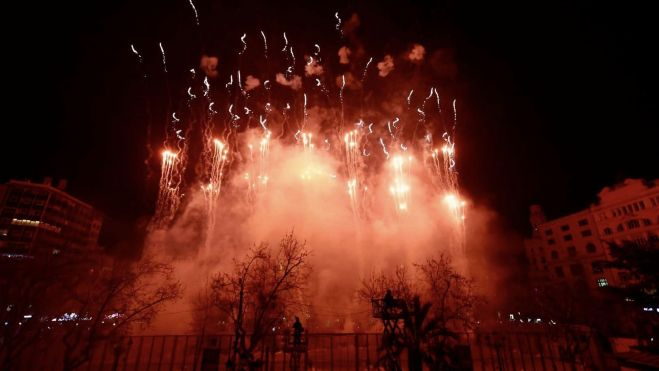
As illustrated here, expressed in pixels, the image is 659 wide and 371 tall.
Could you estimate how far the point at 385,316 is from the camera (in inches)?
824

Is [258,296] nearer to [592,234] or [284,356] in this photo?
[284,356]

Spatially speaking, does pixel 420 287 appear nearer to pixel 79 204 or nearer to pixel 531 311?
pixel 531 311

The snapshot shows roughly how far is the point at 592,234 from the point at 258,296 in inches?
2192

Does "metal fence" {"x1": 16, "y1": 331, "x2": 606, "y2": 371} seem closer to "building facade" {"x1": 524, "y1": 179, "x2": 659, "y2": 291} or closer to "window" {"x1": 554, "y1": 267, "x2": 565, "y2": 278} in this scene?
"building facade" {"x1": 524, "y1": 179, "x2": 659, "y2": 291}

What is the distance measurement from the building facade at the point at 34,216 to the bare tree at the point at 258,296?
4249 centimetres

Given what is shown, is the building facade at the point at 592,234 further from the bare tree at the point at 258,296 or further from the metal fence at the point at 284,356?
the bare tree at the point at 258,296

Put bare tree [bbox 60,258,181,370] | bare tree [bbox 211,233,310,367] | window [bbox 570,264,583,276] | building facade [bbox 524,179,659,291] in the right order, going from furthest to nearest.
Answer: window [bbox 570,264,583,276] < building facade [bbox 524,179,659,291] < bare tree [bbox 60,258,181,370] < bare tree [bbox 211,233,310,367]

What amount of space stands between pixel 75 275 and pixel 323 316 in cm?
2868

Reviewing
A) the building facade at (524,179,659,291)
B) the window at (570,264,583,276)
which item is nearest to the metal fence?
the building facade at (524,179,659,291)

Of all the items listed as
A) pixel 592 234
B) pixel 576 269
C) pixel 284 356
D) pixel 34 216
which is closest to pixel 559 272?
pixel 576 269

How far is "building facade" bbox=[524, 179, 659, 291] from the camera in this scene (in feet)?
156

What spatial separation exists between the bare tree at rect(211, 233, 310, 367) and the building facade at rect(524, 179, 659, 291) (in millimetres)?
39268

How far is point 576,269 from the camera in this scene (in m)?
55.8

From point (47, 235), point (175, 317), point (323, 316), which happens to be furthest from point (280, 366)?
point (47, 235)
